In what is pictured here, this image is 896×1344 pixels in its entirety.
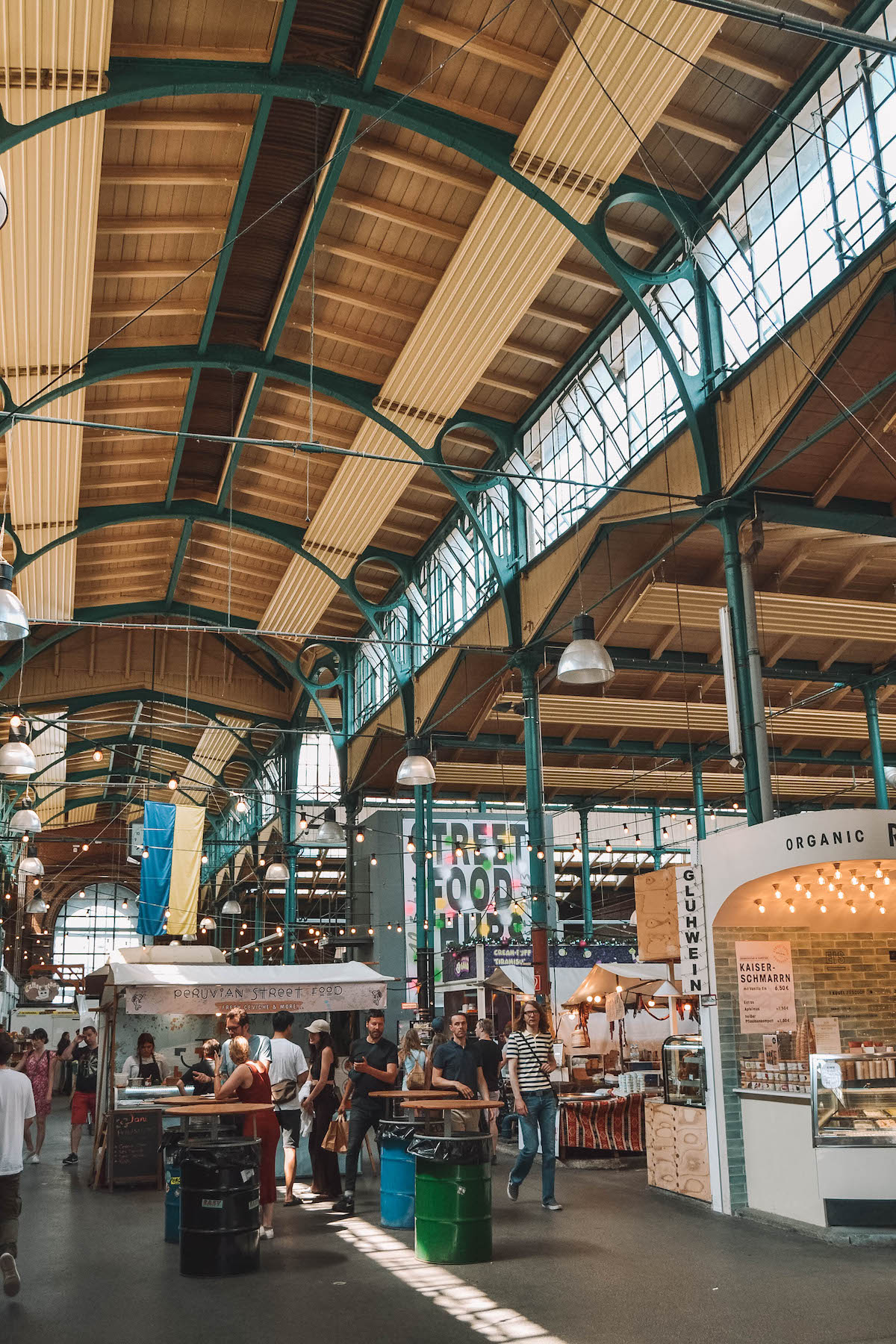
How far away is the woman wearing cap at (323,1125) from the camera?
978cm

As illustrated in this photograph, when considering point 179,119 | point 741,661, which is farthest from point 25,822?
point 741,661

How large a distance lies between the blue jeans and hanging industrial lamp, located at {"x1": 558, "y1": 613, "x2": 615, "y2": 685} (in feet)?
11.4

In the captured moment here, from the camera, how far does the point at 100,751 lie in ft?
115

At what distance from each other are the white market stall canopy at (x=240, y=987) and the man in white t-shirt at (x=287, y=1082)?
326 cm

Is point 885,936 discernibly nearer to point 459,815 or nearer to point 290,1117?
point 290,1117

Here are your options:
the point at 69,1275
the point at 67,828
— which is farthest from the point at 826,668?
the point at 67,828

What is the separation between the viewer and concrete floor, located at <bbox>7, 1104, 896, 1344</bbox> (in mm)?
5637

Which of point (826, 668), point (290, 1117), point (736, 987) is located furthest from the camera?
point (826, 668)

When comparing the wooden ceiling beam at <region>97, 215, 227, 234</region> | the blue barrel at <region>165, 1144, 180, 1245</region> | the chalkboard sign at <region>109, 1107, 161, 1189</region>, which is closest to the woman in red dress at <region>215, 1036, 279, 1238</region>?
the blue barrel at <region>165, 1144, 180, 1245</region>

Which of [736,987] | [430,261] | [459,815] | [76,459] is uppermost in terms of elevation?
[430,261]

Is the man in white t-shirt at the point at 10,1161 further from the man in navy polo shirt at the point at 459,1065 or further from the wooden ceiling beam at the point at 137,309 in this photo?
the wooden ceiling beam at the point at 137,309

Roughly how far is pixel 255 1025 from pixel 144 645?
9.63 m

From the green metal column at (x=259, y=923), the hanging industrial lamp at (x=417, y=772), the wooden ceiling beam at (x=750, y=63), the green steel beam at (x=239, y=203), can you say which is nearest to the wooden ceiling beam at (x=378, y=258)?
the green steel beam at (x=239, y=203)

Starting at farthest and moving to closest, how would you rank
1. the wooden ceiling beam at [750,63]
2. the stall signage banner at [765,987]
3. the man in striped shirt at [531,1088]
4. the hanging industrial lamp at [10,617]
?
the wooden ceiling beam at [750,63] → the stall signage banner at [765,987] → the man in striped shirt at [531,1088] → the hanging industrial lamp at [10,617]
